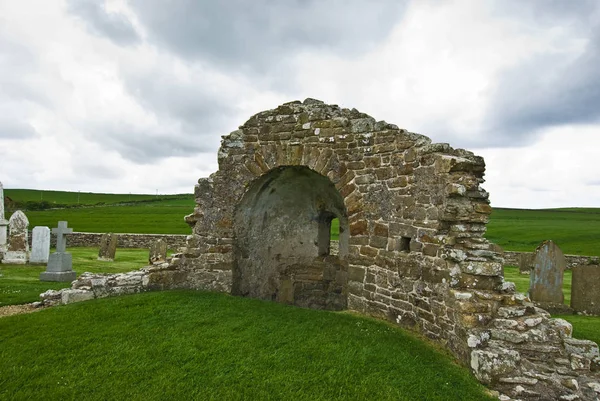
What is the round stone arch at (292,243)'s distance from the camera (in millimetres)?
10141

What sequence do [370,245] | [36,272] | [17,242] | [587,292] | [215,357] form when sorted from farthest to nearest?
[17,242]
[36,272]
[587,292]
[370,245]
[215,357]

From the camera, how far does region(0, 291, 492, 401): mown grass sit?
5113 millimetres

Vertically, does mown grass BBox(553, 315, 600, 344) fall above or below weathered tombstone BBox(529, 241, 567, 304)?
below

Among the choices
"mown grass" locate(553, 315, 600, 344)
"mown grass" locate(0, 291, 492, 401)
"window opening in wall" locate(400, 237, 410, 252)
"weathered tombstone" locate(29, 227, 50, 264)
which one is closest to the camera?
"mown grass" locate(0, 291, 492, 401)

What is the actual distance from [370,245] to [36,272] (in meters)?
13.9

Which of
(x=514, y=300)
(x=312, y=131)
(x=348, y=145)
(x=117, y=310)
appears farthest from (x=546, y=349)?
(x=117, y=310)

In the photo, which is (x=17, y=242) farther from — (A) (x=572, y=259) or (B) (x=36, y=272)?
(A) (x=572, y=259)

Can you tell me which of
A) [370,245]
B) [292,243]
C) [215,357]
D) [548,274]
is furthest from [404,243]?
[548,274]

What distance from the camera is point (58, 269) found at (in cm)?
1407

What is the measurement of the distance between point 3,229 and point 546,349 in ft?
68.2

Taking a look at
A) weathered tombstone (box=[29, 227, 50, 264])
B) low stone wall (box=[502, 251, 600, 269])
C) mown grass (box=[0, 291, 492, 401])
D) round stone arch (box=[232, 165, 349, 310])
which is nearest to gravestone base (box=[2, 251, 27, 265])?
weathered tombstone (box=[29, 227, 50, 264])

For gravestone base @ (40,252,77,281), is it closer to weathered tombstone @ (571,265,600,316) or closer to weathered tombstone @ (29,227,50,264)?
weathered tombstone @ (29,227,50,264)

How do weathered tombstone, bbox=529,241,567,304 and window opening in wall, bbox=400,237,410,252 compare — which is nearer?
window opening in wall, bbox=400,237,410,252

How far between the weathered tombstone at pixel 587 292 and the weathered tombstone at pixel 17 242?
20.4 metres
